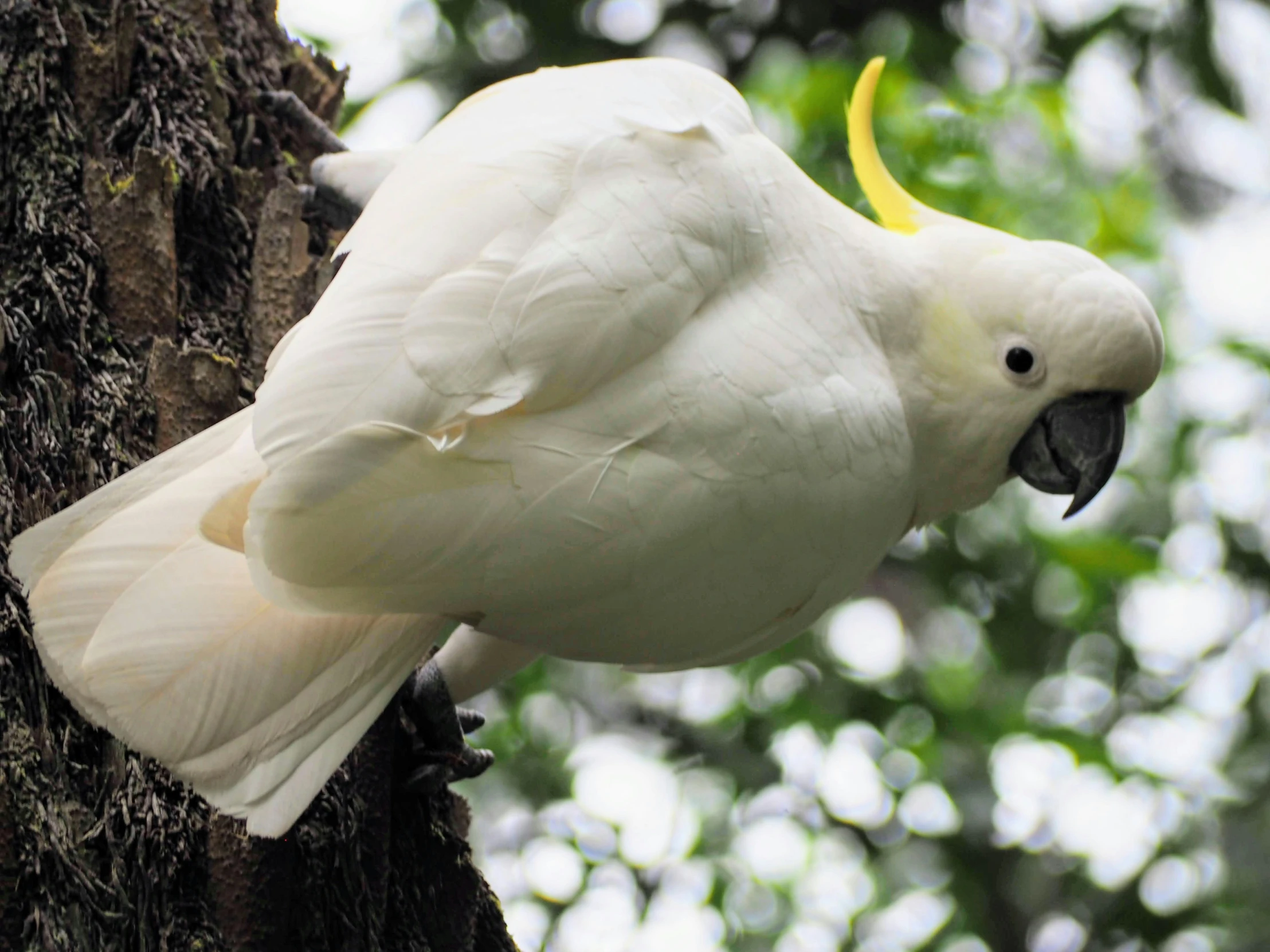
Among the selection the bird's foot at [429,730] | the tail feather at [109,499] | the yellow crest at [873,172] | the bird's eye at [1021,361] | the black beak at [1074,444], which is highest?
the tail feather at [109,499]

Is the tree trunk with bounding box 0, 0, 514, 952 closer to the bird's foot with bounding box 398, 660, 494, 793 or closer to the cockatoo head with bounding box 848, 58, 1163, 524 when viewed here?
the bird's foot with bounding box 398, 660, 494, 793

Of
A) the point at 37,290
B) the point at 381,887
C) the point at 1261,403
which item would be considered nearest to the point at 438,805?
the point at 381,887

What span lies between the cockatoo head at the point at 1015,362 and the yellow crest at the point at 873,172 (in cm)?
12

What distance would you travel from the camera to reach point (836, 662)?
4230 millimetres

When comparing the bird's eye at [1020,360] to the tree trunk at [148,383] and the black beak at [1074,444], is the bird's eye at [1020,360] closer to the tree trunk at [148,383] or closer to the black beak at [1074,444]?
the black beak at [1074,444]

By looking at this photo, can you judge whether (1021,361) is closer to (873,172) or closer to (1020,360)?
(1020,360)

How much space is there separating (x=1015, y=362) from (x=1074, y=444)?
0.19 meters

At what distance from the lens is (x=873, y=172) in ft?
8.25

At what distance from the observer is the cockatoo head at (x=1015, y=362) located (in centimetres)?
225

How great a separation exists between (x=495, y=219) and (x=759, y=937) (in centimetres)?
306

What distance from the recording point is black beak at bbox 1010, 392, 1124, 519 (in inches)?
92.7

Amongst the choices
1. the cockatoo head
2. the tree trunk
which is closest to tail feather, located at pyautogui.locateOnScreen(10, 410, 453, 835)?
the tree trunk

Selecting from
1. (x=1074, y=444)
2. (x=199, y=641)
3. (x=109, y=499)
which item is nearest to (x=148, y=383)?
(x=109, y=499)

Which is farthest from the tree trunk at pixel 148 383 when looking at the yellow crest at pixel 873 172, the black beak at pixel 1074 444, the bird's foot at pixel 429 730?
the black beak at pixel 1074 444
